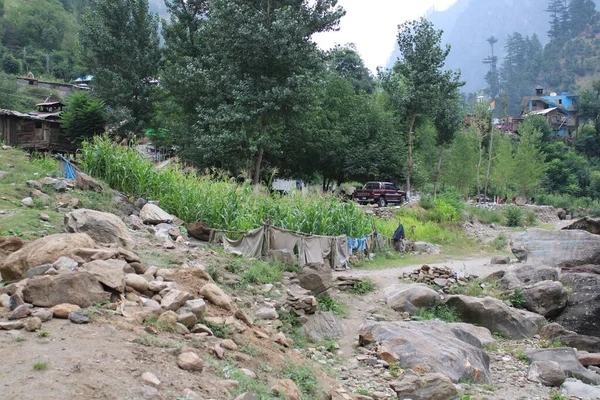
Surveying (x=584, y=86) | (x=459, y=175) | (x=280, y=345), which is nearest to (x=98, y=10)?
(x=280, y=345)

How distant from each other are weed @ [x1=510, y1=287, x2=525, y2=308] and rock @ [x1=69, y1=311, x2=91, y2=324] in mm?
13318

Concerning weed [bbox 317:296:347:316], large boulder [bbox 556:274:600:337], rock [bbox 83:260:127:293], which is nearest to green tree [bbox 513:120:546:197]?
large boulder [bbox 556:274:600:337]

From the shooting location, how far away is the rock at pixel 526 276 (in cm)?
1695

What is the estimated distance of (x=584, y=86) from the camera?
10175 centimetres

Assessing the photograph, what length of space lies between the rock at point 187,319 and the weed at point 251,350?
705mm

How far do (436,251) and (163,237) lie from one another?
47.7ft

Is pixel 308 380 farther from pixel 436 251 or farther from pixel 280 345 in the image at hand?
pixel 436 251

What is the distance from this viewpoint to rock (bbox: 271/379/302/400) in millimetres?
5875

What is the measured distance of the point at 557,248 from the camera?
817 inches

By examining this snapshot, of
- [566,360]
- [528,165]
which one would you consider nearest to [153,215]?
[566,360]

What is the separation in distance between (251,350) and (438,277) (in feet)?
37.5

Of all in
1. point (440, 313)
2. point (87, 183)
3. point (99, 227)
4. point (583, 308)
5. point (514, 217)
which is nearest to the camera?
point (99, 227)

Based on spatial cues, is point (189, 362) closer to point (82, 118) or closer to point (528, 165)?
point (82, 118)

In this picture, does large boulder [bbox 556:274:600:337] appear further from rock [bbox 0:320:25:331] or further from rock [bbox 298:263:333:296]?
rock [bbox 0:320:25:331]
